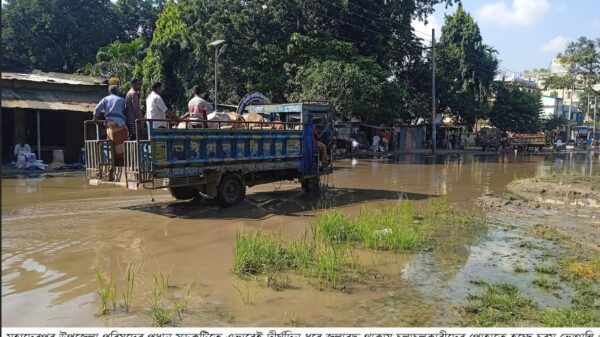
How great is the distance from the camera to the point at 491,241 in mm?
8156

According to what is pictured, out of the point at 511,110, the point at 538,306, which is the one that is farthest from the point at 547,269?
the point at 511,110

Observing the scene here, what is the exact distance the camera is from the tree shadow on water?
392 inches

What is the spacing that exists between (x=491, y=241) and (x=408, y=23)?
93.0ft

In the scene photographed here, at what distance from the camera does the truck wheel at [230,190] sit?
1051cm

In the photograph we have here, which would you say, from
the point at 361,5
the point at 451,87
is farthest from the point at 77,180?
the point at 451,87

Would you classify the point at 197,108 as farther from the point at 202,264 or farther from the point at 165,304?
the point at 165,304

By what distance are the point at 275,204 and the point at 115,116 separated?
406 centimetres

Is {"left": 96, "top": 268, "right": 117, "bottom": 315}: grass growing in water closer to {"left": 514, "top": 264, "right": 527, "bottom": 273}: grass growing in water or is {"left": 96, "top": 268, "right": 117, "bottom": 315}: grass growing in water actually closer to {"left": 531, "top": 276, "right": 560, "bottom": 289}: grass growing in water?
{"left": 531, "top": 276, "right": 560, "bottom": 289}: grass growing in water

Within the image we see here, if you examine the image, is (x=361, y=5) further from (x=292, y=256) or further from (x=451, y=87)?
(x=292, y=256)

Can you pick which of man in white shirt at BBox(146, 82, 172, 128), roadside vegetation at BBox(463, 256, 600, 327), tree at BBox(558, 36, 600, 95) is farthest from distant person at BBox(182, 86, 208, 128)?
tree at BBox(558, 36, 600, 95)

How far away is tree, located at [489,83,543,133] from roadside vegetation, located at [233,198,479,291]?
3943cm

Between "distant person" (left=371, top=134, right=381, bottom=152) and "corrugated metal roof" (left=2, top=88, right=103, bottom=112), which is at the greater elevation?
"corrugated metal roof" (left=2, top=88, right=103, bottom=112)

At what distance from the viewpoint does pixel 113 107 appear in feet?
30.1

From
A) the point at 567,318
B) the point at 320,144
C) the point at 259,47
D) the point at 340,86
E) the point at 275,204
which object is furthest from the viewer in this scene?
the point at 259,47
